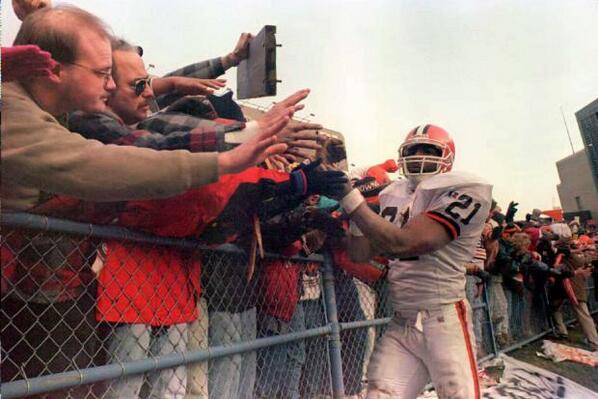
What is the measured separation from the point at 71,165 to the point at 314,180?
92 centimetres

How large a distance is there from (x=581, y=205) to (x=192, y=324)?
52.0 feet

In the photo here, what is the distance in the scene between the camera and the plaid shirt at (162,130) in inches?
57.3

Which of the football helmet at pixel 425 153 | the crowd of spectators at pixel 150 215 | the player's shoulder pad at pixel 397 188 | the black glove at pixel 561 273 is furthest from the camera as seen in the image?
the black glove at pixel 561 273

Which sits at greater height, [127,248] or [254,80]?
[254,80]

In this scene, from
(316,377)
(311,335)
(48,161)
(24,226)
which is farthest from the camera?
(316,377)

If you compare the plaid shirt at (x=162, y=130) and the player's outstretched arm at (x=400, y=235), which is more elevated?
the plaid shirt at (x=162, y=130)

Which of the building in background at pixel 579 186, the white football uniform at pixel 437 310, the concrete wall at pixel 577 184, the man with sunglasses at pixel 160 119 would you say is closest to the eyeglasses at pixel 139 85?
the man with sunglasses at pixel 160 119

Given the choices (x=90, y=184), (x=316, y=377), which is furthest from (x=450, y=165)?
(x=90, y=184)

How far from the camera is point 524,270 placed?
6516mm

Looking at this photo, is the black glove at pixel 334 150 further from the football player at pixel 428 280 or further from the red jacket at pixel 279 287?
the red jacket at pixel 279 287

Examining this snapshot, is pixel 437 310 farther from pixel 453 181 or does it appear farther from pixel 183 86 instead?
pixel 183 86

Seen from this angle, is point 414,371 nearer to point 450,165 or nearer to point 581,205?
point 450,165

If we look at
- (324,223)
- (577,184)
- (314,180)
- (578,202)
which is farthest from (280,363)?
(578,202)

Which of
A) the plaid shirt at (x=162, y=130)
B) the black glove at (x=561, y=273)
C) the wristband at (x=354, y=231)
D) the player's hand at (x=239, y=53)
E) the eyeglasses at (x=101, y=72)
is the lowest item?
the black glove at (x=561, y=273)
